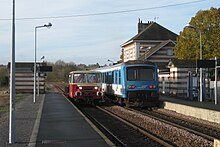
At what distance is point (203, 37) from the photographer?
52875 millimetres

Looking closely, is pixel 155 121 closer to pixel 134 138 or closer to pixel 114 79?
pixel 134 138

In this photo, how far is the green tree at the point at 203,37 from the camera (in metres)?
51.8

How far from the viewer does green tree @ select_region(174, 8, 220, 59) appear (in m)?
51.8

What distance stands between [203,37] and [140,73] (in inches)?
1096

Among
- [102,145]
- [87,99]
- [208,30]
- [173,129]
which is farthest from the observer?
[208,30]

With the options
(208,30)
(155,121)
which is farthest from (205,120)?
(208,30)

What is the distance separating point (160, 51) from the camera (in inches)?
2827

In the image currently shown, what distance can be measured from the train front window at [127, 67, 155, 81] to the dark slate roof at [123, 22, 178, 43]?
174 ft

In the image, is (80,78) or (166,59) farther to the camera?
(166,59)

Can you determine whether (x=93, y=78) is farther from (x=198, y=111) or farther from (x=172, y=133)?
(x=172, y=133)

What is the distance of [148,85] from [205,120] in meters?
7.01

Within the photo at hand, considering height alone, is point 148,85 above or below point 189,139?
above

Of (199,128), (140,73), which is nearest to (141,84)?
(140,73)

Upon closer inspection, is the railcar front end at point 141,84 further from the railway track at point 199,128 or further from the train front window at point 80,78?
the railway track at point 199,128
